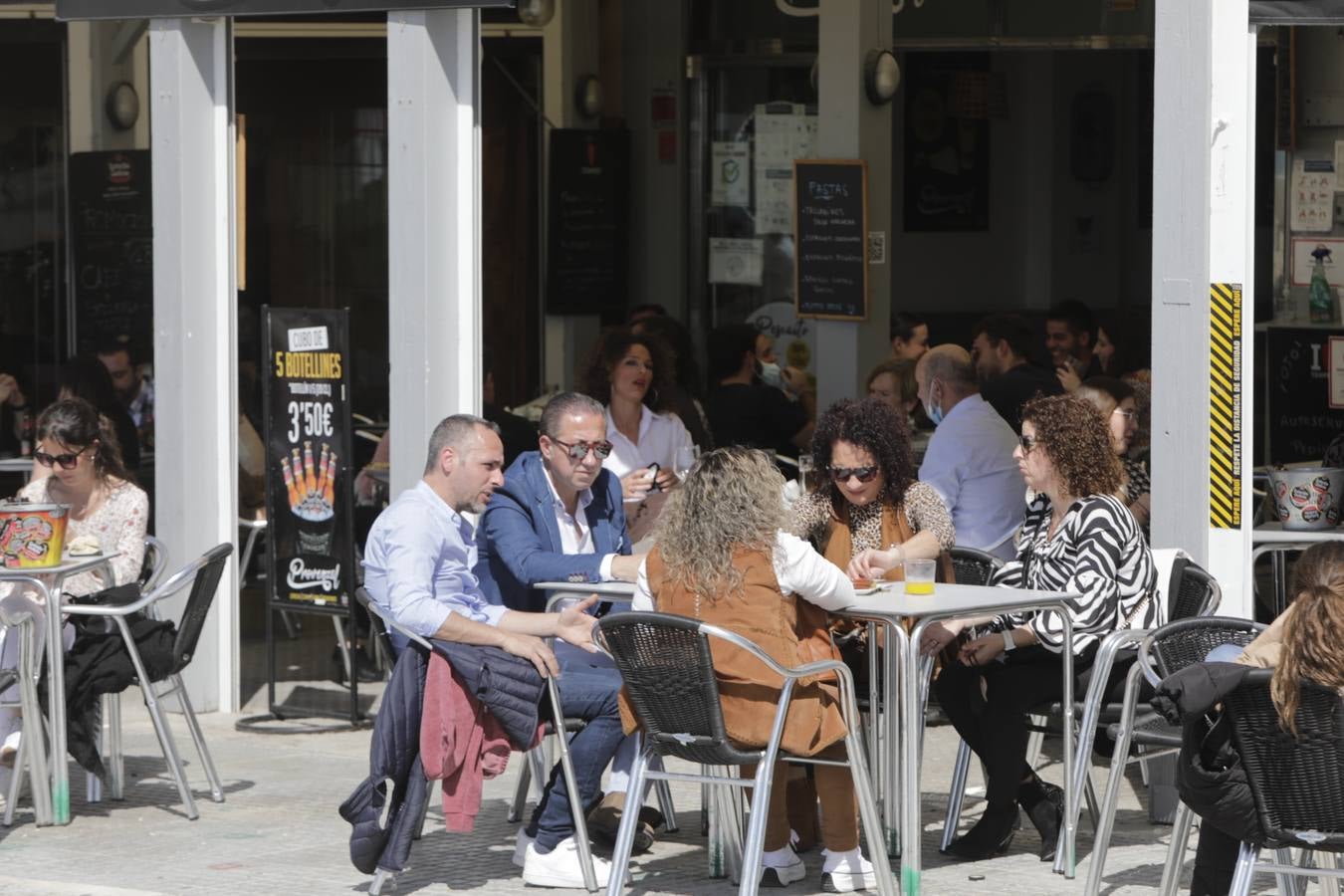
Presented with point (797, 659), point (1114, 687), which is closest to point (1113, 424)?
point (1114, 687)

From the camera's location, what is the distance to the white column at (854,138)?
11094 mm

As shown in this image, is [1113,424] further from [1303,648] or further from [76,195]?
[76,195]

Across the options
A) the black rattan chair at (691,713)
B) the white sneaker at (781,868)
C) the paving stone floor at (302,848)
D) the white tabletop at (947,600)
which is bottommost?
the paving stone floor at (302,848)

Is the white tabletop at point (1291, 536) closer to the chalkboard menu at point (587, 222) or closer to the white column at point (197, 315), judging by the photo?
the white column at point (197, 315)

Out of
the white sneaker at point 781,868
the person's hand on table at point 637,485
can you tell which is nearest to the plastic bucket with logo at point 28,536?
the person's hand on table at point 637,485

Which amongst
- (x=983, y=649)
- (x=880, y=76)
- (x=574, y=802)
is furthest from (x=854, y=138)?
(x=574, y=802)

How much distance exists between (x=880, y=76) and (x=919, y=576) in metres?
5.41

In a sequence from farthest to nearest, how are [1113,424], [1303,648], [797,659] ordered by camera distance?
[1113,424] → [797,659] → [1303,648]

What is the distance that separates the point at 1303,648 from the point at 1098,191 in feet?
43.5

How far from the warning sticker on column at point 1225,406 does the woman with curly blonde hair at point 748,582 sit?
5.67 ft

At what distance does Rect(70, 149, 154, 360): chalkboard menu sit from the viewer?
11.1 metres

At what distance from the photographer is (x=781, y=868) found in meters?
6.07

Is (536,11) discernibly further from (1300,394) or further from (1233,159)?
(1233,159)

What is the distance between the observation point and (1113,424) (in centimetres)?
777
